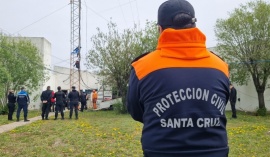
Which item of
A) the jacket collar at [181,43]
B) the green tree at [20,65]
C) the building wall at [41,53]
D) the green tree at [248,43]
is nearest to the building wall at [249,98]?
the green tree at [248,43]

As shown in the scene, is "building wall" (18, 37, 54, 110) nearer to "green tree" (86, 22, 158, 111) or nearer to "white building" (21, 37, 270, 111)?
"white building" (21, 37, 270, 111)

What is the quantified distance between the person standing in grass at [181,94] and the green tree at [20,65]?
22.5m

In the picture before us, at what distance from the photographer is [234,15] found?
68.2 ft

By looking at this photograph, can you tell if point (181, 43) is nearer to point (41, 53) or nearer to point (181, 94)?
point (181, 94)

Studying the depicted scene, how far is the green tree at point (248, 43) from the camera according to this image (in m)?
19.5

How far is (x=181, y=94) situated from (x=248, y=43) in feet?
63.4

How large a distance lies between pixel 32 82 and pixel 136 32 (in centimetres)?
953

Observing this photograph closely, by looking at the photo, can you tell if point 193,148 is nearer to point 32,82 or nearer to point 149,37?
point 149,37

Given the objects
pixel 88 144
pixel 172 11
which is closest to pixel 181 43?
pixel 172 11

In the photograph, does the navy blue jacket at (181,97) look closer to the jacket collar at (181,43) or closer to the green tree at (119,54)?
the jacket collar at (181,43)

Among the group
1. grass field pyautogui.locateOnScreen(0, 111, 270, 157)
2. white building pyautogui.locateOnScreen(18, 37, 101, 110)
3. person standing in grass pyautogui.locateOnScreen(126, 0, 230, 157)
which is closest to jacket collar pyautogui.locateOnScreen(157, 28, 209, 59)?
person standing in grass pyautogui.locateOnScreen(126, 0, 230, 157)

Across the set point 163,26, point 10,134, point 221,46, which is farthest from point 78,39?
point 163,26

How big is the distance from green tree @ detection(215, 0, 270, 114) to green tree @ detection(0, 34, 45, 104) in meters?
14.5

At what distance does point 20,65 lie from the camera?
25250 mm
